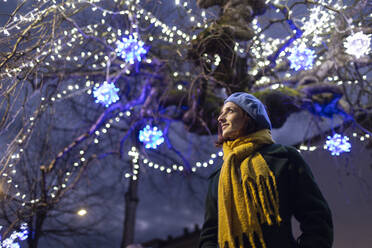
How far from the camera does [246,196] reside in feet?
4.96

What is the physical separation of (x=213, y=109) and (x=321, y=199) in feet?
12.9

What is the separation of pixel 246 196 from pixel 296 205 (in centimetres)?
23

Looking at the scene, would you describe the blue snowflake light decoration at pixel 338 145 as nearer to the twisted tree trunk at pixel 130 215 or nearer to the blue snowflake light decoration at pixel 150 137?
the blue snowflake light decoration at pixel 150 137

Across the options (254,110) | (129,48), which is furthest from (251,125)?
(129,48)

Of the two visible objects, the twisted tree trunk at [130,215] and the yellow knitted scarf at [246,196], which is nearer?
the yellow knitted scarf at [246,196]

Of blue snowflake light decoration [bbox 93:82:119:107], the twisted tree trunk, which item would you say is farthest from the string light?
the twisted tree trunk

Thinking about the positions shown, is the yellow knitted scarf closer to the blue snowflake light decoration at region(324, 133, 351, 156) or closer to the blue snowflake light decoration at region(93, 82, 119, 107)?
the blue snowflake light decoration at region(93, 82, 119, 107)

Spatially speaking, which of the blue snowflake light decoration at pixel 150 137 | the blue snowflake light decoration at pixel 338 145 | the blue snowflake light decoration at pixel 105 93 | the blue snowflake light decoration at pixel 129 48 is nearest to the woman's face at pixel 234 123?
the blue snowflake light decoration at pixel 129 48

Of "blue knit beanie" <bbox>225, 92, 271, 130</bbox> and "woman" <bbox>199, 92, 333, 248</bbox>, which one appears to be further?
"blue knit beanie" <bbox>225, 92, 271, 130</bbox>

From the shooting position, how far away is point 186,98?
215 inches

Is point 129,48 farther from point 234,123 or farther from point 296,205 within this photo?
point 296,205

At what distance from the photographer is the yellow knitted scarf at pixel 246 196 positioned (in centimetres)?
145

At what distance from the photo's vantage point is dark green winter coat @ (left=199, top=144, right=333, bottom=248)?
1.33 m

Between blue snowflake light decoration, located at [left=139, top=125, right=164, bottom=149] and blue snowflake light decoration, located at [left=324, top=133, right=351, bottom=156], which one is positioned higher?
blue snowflake light decoration, located at [left=139, top=125, right=164, bottom=149]
